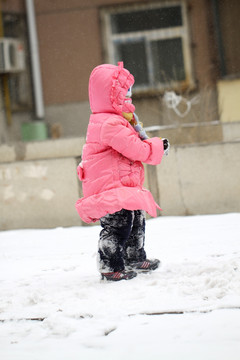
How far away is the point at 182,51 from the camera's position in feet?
35.8

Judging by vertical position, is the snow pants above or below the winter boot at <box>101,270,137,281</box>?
above

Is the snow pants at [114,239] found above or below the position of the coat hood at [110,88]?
below

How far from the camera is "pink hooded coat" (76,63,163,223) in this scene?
346cm

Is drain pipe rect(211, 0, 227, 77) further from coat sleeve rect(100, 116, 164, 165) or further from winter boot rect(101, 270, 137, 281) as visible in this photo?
winter boot rect(101, 270, 137, 281)

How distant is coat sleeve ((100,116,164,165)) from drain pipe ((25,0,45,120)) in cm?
742

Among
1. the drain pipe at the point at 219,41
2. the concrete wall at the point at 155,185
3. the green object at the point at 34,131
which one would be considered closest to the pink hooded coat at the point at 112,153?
the concrete wall at the point at 155,185

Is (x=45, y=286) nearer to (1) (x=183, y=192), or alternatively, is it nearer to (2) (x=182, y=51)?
(1) (x=183, y=192)

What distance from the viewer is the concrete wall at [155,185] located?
5832mm

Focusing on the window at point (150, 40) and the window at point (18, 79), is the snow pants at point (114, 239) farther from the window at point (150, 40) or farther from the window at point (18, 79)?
the window at point (18, 79)

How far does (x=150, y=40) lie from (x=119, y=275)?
8194 millimetres

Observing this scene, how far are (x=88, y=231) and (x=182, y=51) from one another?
614 cm

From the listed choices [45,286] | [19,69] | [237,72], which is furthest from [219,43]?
[45,286]

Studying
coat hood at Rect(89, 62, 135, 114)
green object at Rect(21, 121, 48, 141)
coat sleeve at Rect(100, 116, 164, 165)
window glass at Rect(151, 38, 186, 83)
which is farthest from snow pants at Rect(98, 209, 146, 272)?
window glass at Rect(151, 38, 186, 83)

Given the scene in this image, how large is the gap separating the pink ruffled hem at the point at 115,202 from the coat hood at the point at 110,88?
0.48 m
